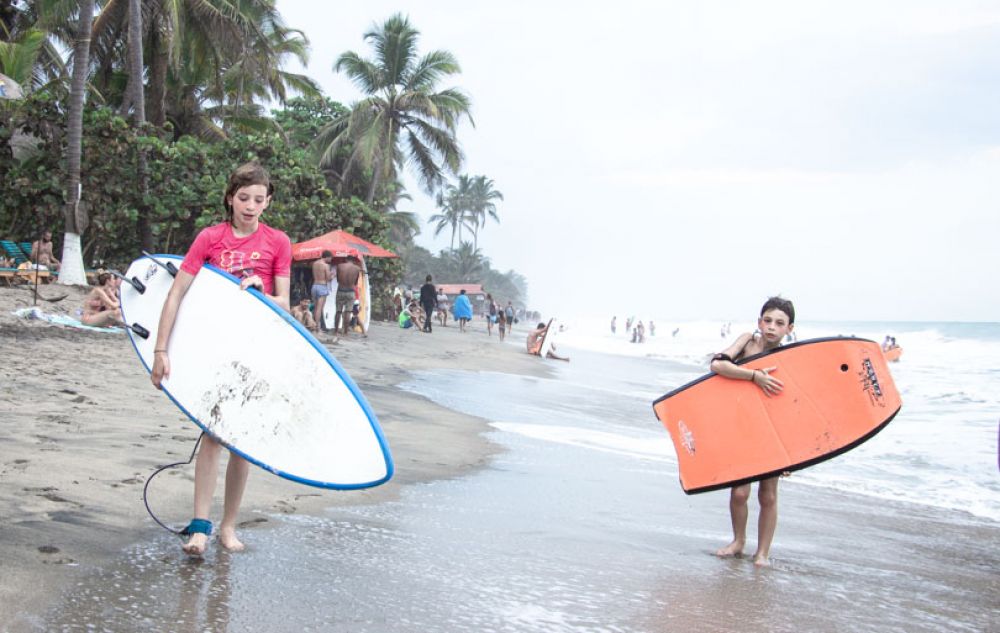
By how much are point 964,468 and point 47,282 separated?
12927 mm

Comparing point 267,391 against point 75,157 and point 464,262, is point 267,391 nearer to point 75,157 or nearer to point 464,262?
point 75,157

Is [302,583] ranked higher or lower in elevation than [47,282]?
lower

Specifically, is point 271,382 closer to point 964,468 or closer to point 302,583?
point 302,583

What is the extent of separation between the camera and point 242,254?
3.16 meters

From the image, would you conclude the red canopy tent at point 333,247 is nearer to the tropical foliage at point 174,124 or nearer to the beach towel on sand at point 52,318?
the tropical foliage at point 174,124

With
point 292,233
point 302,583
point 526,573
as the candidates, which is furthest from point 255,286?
point 292,233

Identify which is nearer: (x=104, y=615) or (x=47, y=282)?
(x=104, y=615)

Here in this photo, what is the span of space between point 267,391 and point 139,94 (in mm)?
14865

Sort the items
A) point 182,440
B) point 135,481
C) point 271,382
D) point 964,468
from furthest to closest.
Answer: point 964,468 < point 182,440 < point 135,481 < point 271,382

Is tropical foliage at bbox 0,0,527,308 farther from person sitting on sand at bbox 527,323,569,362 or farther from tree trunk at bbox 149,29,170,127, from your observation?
person sitting on sand at bbox 527,323,569,362

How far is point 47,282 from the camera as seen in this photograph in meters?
13.4

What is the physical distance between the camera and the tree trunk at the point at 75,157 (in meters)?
13.4

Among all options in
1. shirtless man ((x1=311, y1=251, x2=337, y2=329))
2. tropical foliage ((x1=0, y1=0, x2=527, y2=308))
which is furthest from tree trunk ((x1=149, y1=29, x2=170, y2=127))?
shirtless man ((x1=311, y1=251, x2=337, y2=329))

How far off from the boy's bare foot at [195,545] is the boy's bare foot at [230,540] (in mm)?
143
